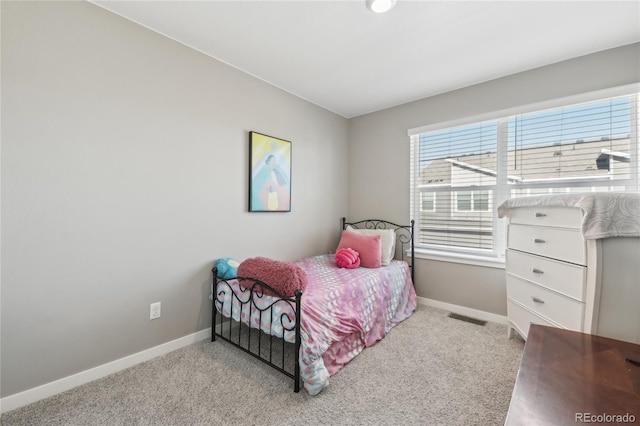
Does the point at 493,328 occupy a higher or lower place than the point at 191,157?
lower

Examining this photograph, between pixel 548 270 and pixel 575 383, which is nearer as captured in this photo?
pixel 575 383

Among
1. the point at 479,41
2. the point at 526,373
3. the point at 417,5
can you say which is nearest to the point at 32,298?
the point at 526,373

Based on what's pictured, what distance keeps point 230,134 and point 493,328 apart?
3.00 meters

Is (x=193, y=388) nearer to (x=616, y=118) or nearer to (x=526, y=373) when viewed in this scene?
(x=526, y=373)

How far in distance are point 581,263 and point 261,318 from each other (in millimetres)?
1986

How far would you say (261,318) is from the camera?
196 cm

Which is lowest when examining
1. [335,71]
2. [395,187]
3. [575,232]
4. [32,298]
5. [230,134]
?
[32,298]

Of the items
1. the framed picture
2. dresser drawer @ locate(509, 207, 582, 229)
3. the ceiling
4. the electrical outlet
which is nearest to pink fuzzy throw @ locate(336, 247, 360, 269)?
the framed picture

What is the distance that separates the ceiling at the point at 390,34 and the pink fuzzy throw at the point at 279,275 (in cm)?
171

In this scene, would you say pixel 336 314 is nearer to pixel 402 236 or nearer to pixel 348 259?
pixel 348 259

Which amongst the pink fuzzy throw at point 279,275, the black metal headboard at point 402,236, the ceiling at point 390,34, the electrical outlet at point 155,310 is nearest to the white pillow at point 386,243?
the black metal headboard at point 402,236

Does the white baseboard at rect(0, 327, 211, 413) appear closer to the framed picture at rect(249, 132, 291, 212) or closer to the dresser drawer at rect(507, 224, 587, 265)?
the framed picture at rect(249, 132, 291, 212)

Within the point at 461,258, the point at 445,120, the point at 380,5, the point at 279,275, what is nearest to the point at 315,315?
the point at 279,275

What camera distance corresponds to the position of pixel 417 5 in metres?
1.78
